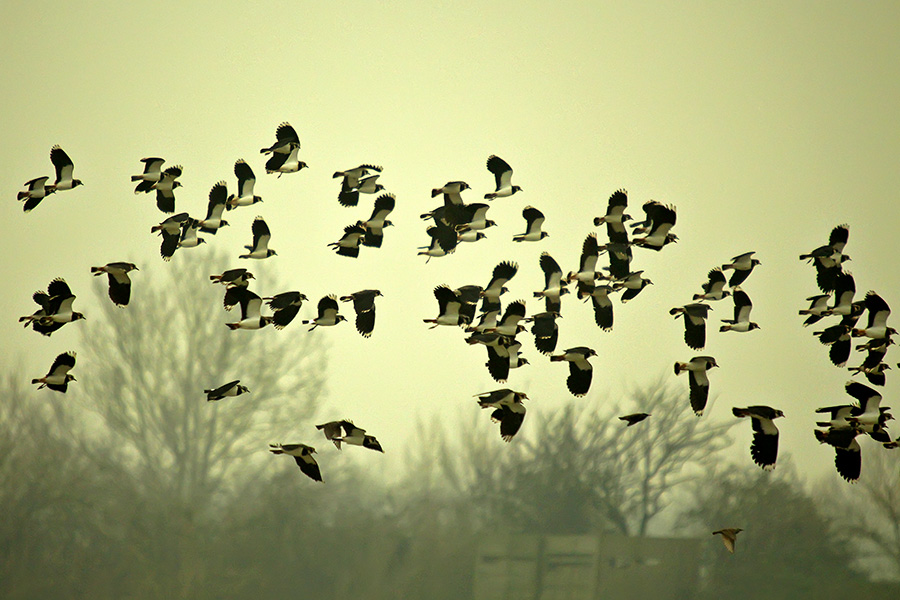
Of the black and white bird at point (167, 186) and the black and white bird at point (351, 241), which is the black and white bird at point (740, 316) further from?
the black and white bird at point (167, 186)

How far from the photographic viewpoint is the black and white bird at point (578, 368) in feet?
25.4

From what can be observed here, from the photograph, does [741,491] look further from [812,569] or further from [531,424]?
[531,424]

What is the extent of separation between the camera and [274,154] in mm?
8203

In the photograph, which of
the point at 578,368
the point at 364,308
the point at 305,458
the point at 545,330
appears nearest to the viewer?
the point at 305,458

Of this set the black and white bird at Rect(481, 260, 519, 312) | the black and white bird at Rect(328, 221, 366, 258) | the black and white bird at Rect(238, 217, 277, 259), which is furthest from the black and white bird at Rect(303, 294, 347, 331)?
the black and white bird at Rect(481, 260, 519, 312)

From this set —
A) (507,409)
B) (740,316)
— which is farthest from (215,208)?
(740,316)

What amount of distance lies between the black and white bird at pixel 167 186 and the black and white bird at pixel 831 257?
19.6ft

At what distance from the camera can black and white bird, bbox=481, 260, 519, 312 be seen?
8.17m

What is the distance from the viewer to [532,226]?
28.7ft

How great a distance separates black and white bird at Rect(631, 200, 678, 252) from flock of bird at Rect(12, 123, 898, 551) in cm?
1

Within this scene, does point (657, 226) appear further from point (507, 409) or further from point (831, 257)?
point (507, 409)

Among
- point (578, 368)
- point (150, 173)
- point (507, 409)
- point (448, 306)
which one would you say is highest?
point (150, 173)

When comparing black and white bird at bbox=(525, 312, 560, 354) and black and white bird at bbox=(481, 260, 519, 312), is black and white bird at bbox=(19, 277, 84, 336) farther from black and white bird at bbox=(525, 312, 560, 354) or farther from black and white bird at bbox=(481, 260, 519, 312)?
black and white bird at bbox=(525, 312, 560, 354)

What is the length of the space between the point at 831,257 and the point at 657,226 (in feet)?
6.13
